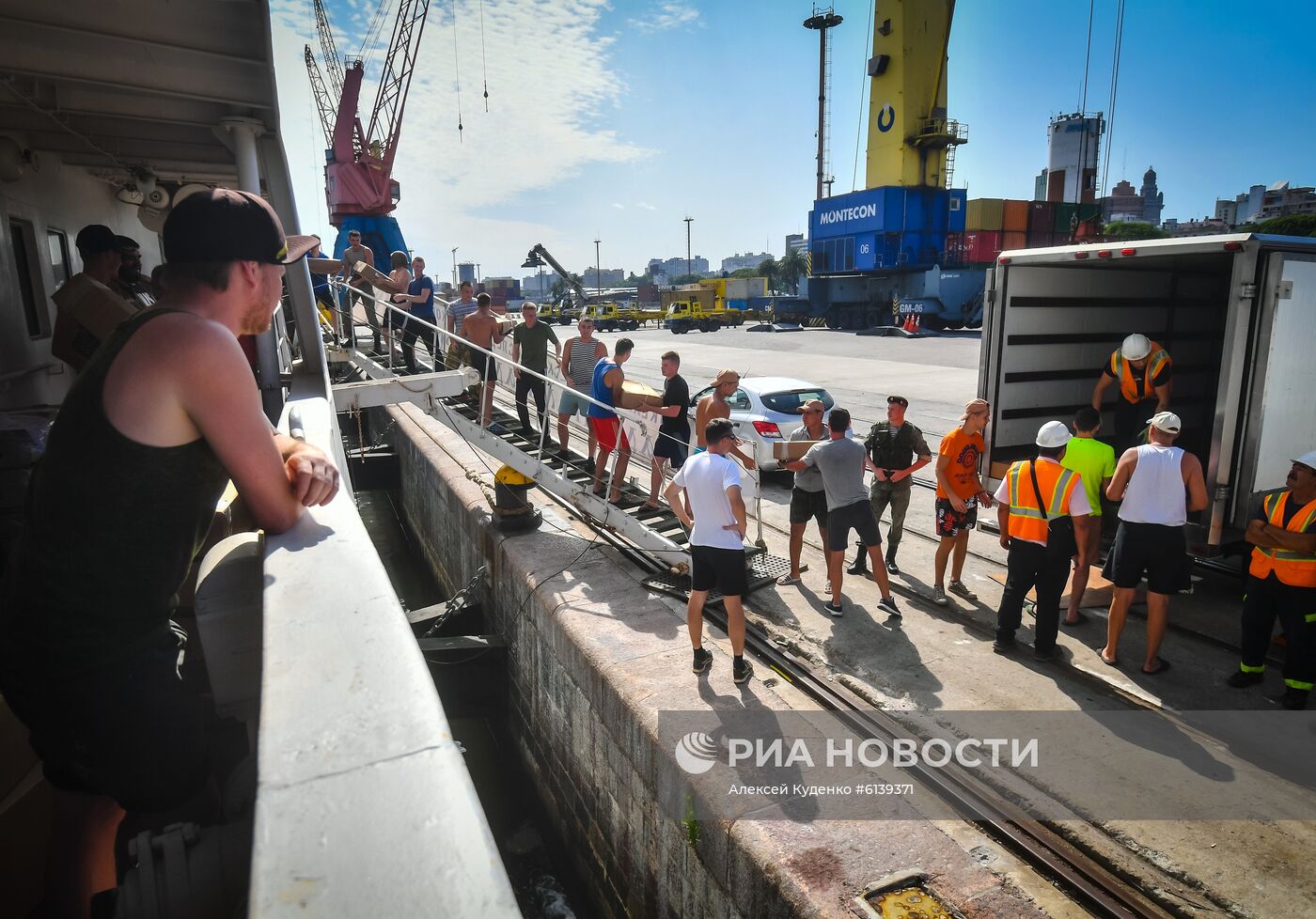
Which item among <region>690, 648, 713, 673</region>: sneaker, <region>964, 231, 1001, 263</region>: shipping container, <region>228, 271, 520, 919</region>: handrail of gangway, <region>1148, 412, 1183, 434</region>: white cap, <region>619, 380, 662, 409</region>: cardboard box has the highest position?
<region>964, 231, 1001, 263</region>: shipping container

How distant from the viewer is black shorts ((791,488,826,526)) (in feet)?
23.2

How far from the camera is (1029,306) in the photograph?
7730 millimetres

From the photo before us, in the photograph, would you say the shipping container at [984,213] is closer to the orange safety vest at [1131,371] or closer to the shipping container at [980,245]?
the shipping container at [980,245]

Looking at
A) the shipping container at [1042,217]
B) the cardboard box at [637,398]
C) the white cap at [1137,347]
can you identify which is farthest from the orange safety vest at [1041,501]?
the shipping container at [1042,217]

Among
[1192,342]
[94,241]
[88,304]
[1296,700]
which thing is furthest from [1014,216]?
[88,304]

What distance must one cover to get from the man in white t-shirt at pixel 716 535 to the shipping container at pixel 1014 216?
43.1 metres

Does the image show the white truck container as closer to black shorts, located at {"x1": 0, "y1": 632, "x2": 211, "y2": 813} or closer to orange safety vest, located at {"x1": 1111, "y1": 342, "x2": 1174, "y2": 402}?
orange safety vest, located at {"x1": 1111, "y1": 342, "x2": 1174, "y2": 402}

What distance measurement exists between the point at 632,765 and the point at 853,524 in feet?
9.28

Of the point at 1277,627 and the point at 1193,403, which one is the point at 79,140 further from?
the point at 1193,403

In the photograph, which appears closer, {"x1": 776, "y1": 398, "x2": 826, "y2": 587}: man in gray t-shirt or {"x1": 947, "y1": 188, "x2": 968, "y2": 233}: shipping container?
{"x1": 776, "y1": 398, "x2": 826, "y2": 587}: man in gray t-shirt

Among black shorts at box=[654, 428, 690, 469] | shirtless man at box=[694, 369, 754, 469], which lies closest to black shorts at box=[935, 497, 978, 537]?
shirtless man at box=[694, 369, 754, 469]

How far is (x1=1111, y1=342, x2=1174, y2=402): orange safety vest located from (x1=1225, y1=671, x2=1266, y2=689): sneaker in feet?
10.1

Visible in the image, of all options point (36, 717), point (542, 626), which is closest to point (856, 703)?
point (542, 626)

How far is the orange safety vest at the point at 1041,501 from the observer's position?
556cm
